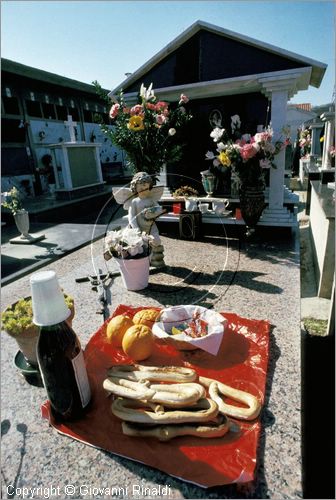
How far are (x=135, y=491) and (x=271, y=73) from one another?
21.4ft

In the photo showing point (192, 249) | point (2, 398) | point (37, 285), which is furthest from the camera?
point (192, 249)

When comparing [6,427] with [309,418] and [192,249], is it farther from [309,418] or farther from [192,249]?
[192,249]

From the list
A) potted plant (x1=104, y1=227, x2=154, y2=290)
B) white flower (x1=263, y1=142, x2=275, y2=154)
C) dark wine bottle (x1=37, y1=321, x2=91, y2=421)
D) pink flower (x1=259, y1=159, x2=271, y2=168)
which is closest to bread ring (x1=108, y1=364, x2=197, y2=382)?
dark wine bottle (x1=37, y1=321, x2=91, y2=421)

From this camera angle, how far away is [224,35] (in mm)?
6023

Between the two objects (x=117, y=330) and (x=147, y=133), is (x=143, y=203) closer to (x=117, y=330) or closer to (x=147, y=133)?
(x=147, y=133)

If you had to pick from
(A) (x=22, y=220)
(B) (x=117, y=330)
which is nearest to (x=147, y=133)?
(A) (x=22, y=220)

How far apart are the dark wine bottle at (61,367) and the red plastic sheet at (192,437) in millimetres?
180

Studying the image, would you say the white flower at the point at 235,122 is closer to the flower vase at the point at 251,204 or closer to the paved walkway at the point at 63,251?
the flower vase at the point at 251,204

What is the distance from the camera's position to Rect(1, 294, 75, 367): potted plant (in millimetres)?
2066

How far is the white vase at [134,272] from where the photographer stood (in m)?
3.78

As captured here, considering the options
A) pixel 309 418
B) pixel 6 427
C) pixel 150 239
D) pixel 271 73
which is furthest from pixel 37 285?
pixel 271 73

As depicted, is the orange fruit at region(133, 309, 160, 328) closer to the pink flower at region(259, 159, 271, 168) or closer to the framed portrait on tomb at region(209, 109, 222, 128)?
the pink flower at region(259, 159, 271, 168)

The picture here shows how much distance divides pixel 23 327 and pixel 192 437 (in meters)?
1.33

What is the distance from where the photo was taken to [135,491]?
60.1 inches
